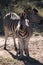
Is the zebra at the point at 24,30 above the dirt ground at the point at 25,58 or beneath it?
above

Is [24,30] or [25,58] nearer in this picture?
→ [24,30]

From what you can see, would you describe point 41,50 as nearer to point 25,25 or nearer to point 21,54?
point 21,54

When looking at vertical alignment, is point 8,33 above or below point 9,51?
above

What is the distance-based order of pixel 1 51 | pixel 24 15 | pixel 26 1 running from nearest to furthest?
1. pixel 24 15
2. pixel 1 51
3. pixel 26 1

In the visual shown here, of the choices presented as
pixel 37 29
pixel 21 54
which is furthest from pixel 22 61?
pixel 37 29

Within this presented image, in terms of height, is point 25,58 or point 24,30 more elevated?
point 24,30

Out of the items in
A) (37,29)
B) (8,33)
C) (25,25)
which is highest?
(25,25)

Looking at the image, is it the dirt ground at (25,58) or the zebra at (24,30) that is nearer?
the zebra at (24,30)

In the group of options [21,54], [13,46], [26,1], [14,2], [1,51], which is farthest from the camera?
[26,1]

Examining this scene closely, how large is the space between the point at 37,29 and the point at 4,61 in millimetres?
5745

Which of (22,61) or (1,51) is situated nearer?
(22,61)

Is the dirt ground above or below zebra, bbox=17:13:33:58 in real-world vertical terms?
below

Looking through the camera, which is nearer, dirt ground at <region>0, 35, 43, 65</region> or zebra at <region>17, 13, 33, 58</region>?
zebra at <region>17, 13, 33, 58</region>

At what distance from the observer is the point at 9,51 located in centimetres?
809
